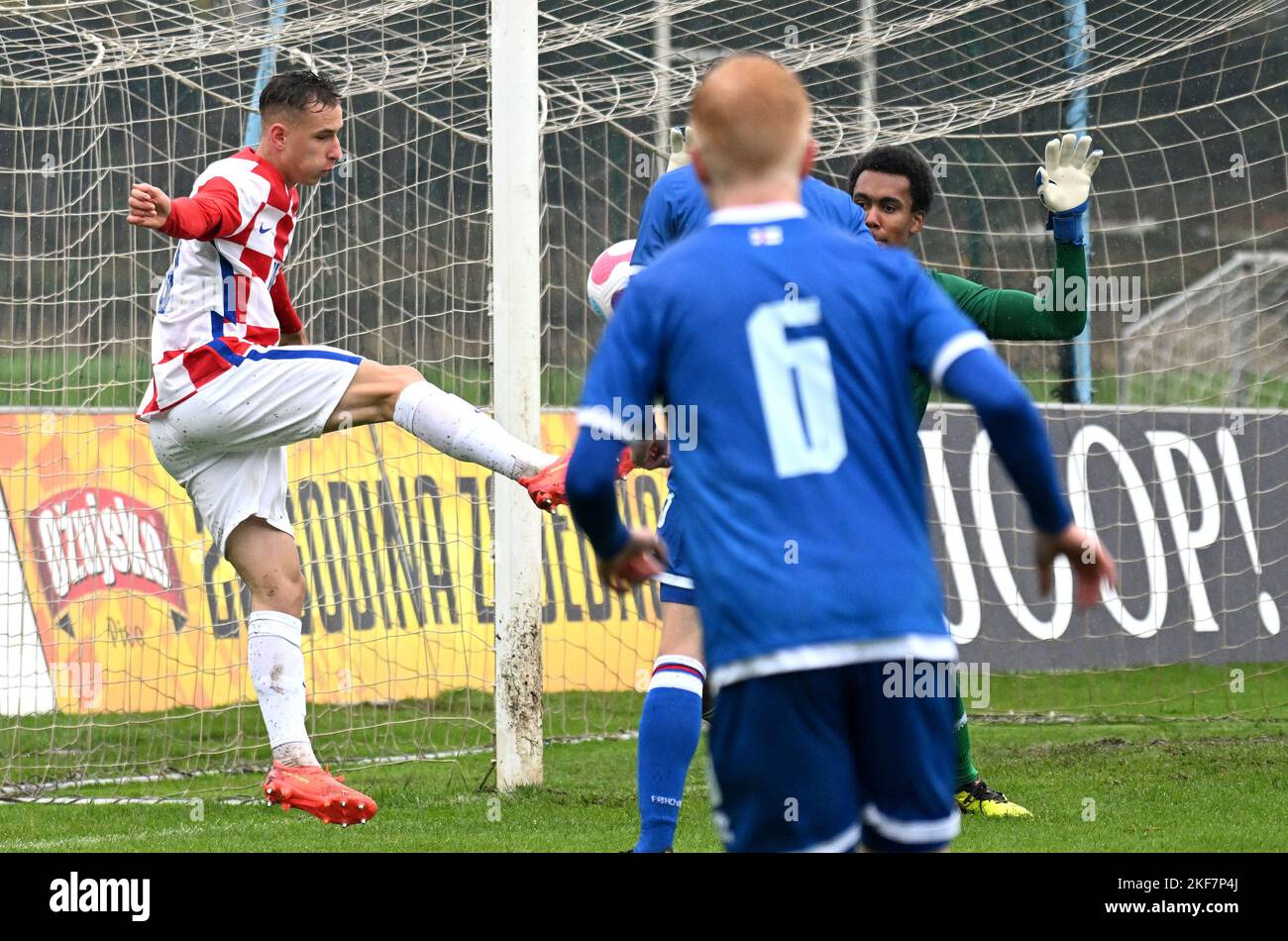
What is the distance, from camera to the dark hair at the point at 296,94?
16.4 ft

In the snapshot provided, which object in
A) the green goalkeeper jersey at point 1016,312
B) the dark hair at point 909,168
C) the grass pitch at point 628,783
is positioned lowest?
the grass pitch at point 628,783

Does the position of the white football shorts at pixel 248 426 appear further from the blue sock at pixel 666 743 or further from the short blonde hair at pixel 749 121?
the short blonde hair at pixel 749 121

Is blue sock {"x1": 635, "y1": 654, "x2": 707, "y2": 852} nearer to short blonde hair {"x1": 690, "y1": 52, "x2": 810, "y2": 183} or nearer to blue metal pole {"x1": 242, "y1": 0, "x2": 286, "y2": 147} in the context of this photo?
short blonde hair {"x1": 690, "y1": 52, "x2": 810, "y2": 183}

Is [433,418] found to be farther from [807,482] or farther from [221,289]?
[807,482]

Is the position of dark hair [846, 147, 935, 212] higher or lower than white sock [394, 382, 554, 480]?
higher

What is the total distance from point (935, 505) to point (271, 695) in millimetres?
5020

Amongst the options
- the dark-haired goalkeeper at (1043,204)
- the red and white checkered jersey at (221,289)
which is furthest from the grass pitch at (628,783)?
the red and white checkered jersey at (221,289)

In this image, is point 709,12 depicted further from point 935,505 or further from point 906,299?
point 906,299

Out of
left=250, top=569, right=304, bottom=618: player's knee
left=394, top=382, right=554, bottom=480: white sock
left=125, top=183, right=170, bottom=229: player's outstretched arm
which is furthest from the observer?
left=250, top=569, right=304, bottom=618: player's knee

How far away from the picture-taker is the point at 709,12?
8.27 metres

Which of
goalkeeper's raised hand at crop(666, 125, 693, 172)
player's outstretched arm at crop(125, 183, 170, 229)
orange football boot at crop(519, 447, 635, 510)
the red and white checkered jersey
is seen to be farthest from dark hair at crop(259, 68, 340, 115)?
orange football boot at crop(519, 447, 635, 510)

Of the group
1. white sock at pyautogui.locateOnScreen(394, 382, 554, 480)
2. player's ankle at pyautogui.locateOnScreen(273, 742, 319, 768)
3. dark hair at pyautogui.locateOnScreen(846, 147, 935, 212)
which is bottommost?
player's ankle at pyautogui.locateOnScreen(273, 742, 319, 768)

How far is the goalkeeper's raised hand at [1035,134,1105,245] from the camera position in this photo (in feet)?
15.6

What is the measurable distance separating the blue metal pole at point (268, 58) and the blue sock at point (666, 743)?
4.04 meters
